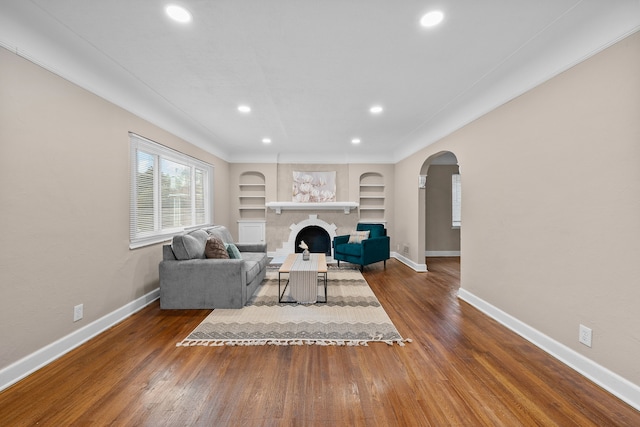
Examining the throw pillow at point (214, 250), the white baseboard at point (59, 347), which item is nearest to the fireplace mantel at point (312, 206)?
the throw pillow at point (214, 250)

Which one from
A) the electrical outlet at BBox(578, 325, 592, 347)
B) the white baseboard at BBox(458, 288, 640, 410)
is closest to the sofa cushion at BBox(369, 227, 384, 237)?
the white baseboard at BBox(458, 288, 640, 410)

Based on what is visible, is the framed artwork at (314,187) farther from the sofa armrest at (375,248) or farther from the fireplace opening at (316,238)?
the sofa armrest at (375,248)

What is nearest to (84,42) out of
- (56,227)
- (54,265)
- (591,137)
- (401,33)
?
(56,227)

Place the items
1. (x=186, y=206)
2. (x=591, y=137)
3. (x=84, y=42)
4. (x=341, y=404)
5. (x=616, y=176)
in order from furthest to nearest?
(x=186, y=206)
(x=84, y=42)
(x=591, y=137)
(x=616, y=176)
(x=341, y=404)

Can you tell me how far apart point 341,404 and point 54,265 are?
260 centimetres

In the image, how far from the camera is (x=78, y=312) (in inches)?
95.9

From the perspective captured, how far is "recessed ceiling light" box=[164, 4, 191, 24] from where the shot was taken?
1.82 meters

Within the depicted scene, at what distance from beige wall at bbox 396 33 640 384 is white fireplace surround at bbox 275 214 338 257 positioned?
12.6 ft

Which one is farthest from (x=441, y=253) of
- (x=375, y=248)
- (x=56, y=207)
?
(x=56, y=207)

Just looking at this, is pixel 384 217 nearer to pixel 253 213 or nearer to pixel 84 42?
pixel 253 213

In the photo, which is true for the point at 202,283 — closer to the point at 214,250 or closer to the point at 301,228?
Answer: the point at 214,250

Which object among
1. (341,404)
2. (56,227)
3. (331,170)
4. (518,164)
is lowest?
(341,404)

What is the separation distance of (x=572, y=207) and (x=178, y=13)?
340 centimetres

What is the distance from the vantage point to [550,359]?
7.25ft
